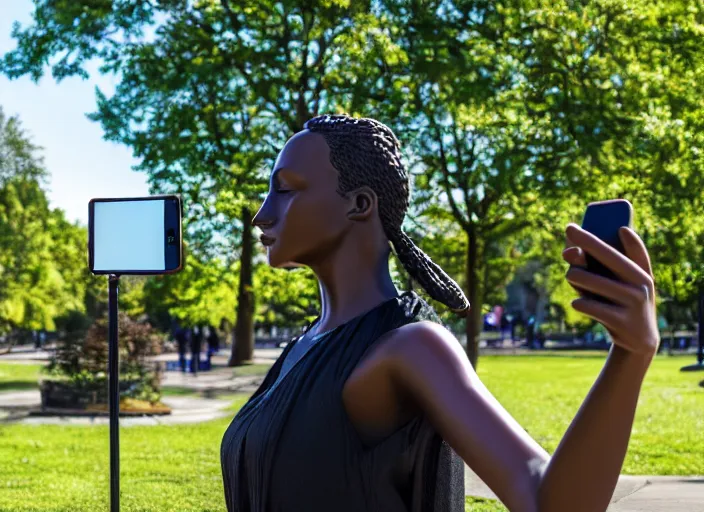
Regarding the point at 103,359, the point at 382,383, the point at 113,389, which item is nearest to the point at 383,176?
the point at 382,383

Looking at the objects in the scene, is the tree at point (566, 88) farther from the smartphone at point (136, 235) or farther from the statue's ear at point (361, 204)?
the statue's ear at point (361, 204)

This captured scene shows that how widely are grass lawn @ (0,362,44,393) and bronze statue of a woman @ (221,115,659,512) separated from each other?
20.2 metres

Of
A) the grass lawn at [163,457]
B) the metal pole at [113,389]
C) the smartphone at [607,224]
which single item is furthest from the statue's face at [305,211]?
the grass lawn at [163,457]

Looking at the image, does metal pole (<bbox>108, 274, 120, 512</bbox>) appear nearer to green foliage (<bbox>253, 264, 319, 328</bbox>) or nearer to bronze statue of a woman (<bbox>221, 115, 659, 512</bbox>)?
bronze statue of a woman (<bbox>221, 115, 659, 512</bbox>)

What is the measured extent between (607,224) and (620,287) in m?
0.12

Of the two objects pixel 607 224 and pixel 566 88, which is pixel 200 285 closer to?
pixel 566 88

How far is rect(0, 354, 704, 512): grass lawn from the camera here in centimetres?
998

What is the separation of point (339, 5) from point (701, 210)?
6.40 meters

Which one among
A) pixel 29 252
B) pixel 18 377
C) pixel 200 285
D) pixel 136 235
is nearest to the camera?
pixel 136 235

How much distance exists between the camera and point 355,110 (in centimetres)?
1515

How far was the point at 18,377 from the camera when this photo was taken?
30062mm

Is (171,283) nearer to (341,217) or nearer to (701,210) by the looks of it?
(701,210)

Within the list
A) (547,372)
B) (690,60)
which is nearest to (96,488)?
(690,60)

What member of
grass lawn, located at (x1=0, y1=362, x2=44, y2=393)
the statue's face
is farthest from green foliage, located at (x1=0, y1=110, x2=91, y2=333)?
the statue's face
